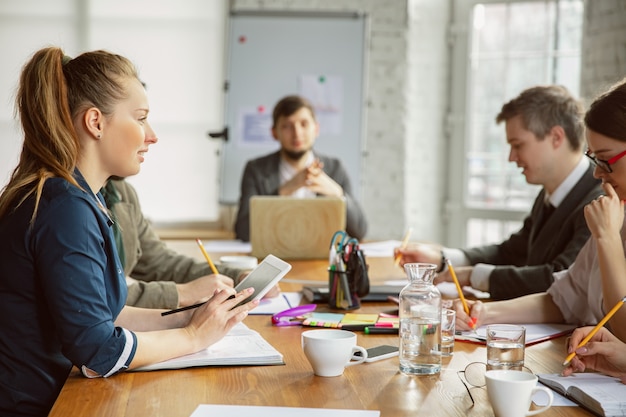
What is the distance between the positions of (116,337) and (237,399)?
0.26m

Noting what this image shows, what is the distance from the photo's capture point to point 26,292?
4.67 ft

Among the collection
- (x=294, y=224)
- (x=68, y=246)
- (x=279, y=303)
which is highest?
(x=68, y=246)

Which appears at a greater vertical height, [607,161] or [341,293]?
[607,161]

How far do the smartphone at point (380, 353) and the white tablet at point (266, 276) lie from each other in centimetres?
26

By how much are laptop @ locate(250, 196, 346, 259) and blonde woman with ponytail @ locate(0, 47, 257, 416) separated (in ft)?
4.44

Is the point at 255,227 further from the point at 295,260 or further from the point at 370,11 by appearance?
the point at 370,11

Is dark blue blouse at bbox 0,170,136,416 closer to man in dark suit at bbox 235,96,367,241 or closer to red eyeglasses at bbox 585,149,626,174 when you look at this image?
red eyeglasses at bbox 585,149,626,174

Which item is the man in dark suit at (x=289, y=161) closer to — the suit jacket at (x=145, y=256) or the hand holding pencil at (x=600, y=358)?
the suit jacket at (x=145, y=256)

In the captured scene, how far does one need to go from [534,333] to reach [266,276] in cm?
62

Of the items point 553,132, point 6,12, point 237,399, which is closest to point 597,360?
point 237,399

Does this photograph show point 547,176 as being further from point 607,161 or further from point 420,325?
point 420,325

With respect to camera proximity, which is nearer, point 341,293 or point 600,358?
point 600,358

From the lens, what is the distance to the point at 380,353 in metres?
1.54

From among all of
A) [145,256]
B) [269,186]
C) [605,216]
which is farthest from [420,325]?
[269,186]
